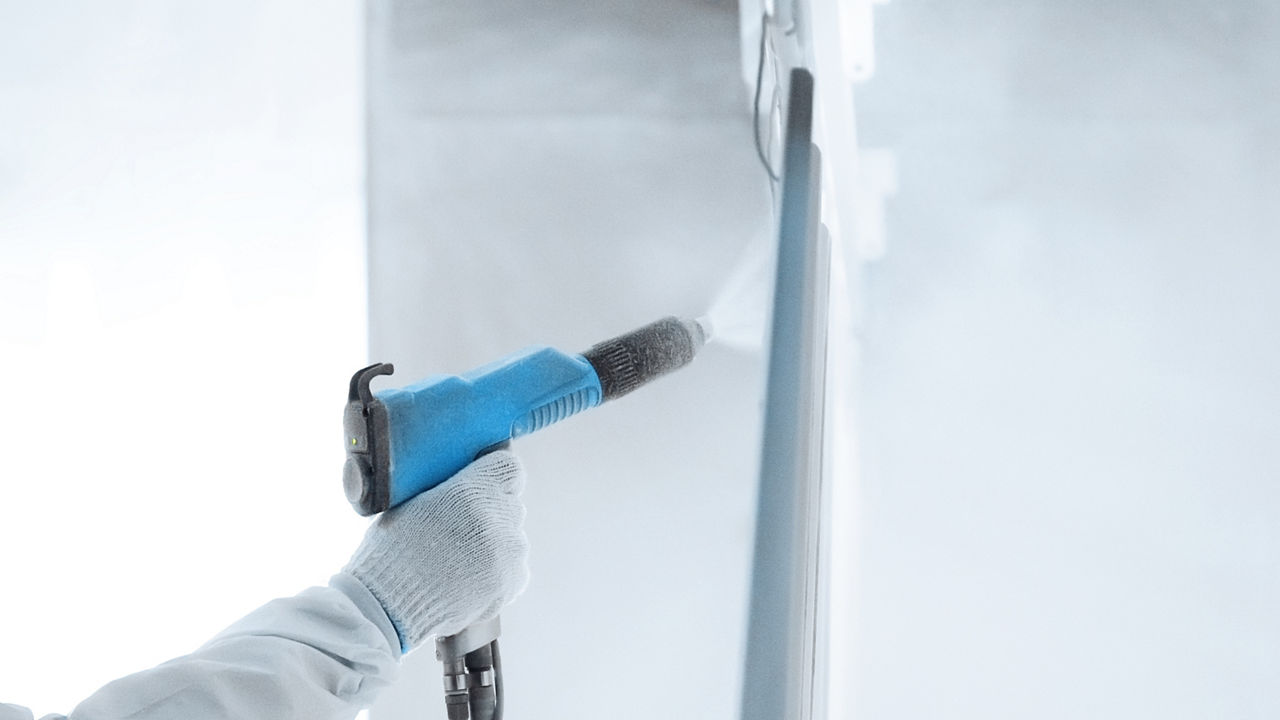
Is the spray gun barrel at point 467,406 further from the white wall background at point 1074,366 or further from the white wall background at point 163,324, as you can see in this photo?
the white wall background at point 163,324

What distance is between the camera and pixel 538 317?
49.6 inches

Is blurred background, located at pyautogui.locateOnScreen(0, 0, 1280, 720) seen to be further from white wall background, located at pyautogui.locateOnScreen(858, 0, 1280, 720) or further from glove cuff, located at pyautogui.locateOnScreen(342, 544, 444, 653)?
glove cuff, located at pyautogui.locateOnScreen(342, 544, 444, 653)

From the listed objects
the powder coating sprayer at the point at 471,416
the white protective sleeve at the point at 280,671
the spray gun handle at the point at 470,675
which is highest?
the powder coating sprayer at the point at 471,416

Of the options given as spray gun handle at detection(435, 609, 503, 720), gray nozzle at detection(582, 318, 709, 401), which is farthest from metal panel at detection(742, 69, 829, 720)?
spray gun handle at detection(435, 609, 503, 720)

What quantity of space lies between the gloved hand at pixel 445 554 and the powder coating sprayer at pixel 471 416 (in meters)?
0.02

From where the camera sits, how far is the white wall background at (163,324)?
1223mm

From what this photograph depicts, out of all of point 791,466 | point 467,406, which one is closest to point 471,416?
point 467,406

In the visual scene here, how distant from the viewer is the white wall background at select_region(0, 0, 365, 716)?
1.22 m

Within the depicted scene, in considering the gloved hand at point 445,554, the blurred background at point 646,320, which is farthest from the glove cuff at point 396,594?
the blurred background at point 646,320

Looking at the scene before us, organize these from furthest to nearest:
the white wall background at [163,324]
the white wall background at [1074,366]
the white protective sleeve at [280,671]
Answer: the white wall background at [163,324] < the white wall background at [1074,366] < the white protective sleeve at [280,671]

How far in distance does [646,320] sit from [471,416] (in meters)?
0.49

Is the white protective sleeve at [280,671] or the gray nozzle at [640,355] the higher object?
the gray nozzle at [640,355]

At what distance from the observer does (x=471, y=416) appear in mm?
773

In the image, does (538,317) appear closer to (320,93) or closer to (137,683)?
(320,93)
